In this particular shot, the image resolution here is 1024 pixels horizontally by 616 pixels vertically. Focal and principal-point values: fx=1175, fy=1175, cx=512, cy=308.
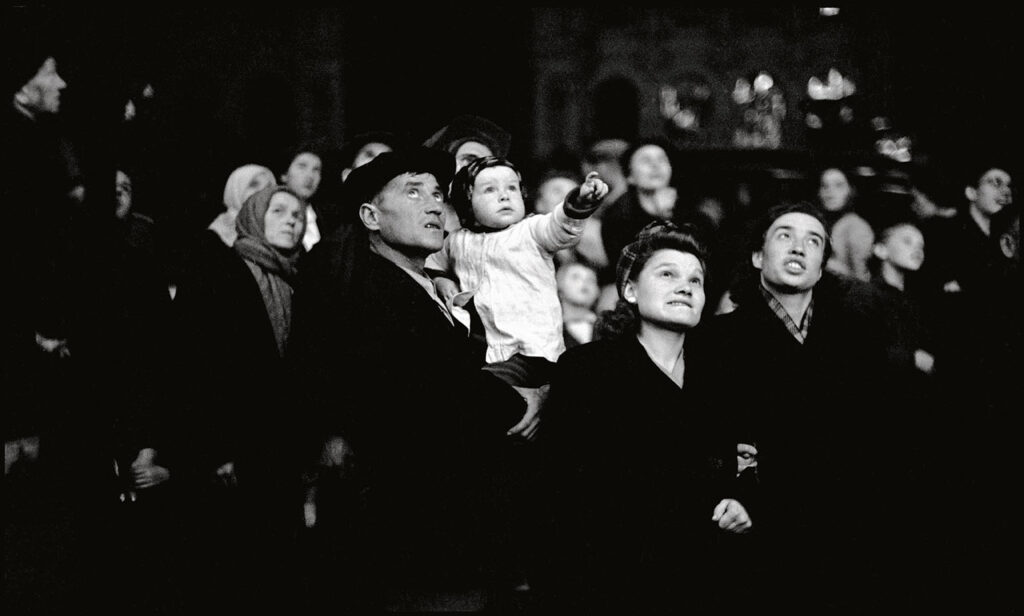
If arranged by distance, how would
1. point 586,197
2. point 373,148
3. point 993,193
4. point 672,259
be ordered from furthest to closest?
point 993,193 → point 373,148 → point 672,259 → point 586,197

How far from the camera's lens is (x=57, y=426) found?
16.3ft

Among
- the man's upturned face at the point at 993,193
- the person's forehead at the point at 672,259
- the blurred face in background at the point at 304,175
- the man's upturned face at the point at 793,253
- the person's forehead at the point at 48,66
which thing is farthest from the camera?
the man's upturned face at the point at 993,193

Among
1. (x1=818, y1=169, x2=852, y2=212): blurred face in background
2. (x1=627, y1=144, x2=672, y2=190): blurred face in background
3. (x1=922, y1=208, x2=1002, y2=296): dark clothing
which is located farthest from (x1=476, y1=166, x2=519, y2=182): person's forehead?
(x1=818, y1=169, x2=852, y2=212): blurred face in background

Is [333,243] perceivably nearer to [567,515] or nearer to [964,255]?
[567,515]

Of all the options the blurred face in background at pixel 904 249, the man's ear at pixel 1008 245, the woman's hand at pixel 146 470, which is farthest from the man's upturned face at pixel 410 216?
the man's ear at pixel 1008 245

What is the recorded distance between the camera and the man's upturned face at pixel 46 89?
17.5 ft

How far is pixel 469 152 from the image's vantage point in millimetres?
5203

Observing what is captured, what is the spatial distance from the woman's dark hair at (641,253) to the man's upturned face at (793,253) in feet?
1.69

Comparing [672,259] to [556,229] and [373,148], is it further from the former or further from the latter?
[373,148]

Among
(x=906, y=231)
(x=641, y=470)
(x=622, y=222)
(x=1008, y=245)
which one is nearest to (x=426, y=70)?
(x=622, y=222)

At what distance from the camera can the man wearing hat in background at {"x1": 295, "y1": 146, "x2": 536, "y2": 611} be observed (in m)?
3.99

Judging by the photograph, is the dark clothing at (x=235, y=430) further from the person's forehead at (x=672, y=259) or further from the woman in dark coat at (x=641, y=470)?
the person's forehead at (x=672, y=259)

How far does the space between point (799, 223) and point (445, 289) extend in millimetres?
1466

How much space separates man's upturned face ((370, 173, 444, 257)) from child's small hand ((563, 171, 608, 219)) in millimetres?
487
